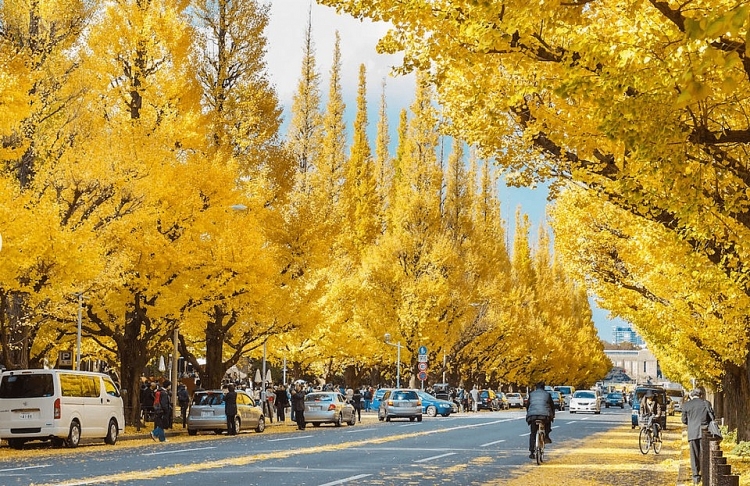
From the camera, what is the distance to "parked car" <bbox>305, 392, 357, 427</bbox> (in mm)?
38812

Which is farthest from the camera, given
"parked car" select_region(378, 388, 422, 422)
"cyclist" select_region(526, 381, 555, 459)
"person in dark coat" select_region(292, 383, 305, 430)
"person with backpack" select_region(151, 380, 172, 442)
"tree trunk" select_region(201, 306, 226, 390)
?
"parked car" select_region(378, 388, 422, 422)

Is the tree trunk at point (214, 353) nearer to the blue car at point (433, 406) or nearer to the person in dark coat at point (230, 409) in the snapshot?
the person in dark coat at point (230, 409)

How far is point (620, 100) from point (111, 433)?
2043 cm

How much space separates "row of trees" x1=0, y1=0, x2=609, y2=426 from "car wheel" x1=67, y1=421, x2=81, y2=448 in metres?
3.21

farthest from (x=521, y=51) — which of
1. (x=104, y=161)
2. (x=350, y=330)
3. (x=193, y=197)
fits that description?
(x=350, y=330)

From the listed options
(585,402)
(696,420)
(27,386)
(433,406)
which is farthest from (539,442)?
(585,402)

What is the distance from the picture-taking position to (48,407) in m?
24.1

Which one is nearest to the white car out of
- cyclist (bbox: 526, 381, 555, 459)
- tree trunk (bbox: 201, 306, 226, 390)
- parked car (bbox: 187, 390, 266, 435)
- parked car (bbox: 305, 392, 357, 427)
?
parked car (bbox: 305, 392, 357, 427)

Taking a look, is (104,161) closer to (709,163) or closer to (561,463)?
(561,463)

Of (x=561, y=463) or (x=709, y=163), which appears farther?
(x=561, y=463)

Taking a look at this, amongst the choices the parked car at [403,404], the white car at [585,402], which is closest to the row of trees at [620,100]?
the parked car at [403,404]

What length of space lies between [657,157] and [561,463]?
13.2 m

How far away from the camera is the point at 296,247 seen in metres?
39.1

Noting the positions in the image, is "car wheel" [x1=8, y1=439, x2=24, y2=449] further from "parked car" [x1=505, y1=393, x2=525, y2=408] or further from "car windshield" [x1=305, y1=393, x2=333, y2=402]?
"parked car" [x1=505, y1=393, x2=525, y2=408]
